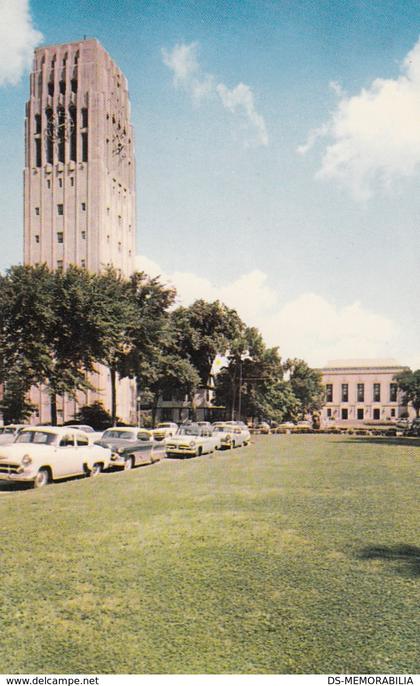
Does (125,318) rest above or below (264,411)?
above

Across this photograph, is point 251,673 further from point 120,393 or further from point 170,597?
point 120,393

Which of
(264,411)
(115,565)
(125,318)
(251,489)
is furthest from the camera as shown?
(264,411)

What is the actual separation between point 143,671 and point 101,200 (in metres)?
58.2

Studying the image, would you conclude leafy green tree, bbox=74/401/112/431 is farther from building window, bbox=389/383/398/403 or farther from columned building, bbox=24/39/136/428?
building window, bbox=389/383/398/403

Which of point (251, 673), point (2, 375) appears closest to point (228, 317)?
point (2, 375)

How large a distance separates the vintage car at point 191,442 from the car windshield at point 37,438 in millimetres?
10578

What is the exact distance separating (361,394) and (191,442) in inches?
3521

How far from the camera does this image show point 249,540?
27.2ft

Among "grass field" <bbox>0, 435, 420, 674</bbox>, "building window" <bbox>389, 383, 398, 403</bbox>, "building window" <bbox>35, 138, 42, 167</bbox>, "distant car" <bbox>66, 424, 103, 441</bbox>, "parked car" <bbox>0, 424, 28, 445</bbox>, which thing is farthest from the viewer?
"building window" <bbox>389, 383, 398, 403</bbox>

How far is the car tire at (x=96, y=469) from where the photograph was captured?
17.1 meters

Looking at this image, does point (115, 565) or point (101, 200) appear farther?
point (101, 200)

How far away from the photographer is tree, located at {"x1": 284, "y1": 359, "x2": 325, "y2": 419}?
8556cm

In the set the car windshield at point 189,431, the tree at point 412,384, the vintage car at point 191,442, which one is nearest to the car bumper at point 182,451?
the vintage car at point 191,442

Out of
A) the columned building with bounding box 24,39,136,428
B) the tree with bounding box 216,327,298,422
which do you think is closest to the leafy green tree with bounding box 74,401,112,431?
the columned building with bounding box 24,39,136,428
